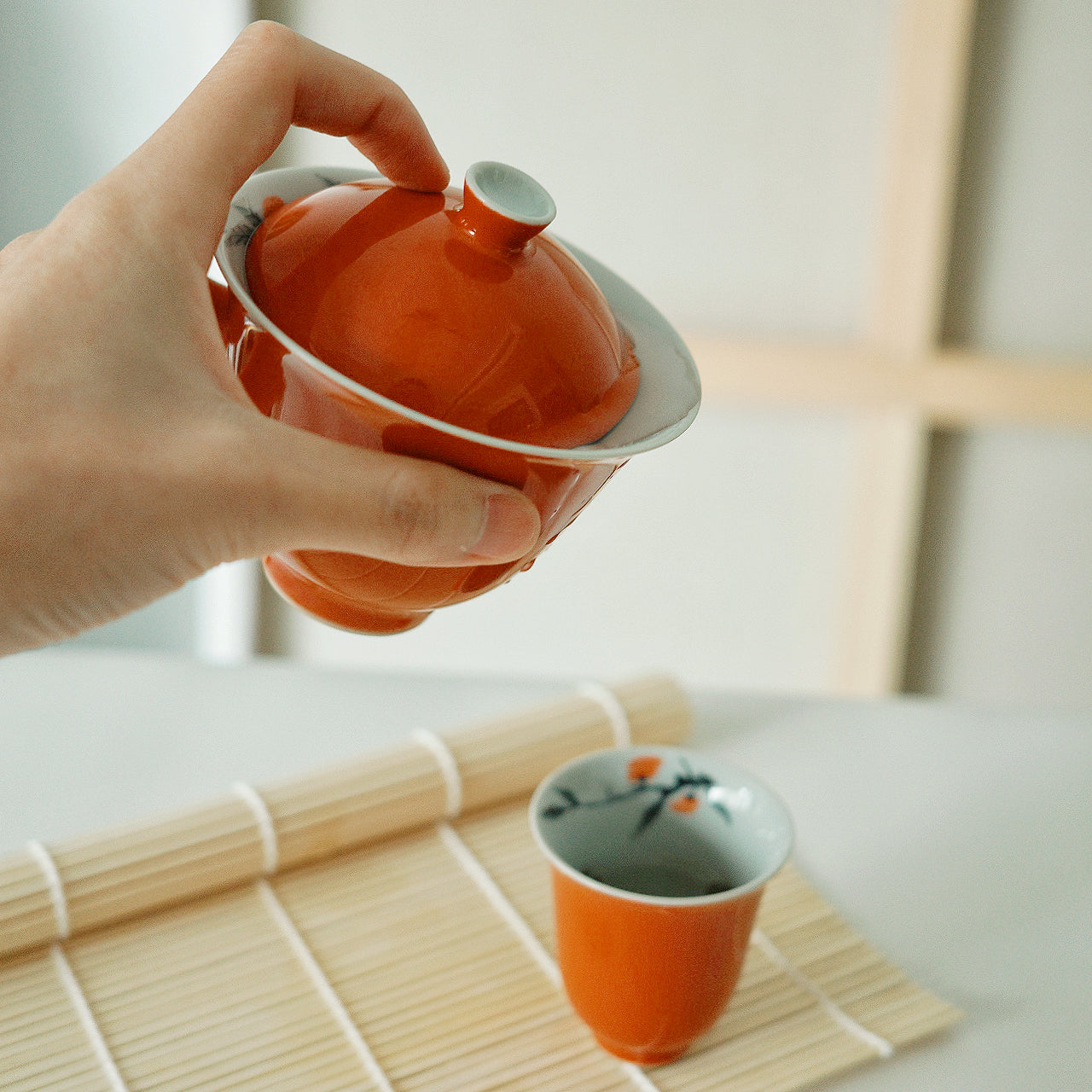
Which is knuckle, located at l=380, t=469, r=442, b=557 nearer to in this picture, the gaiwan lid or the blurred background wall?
the gaiwan lid

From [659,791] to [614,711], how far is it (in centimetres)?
17

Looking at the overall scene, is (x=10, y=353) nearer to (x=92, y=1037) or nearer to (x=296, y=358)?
(x=296, y=358)

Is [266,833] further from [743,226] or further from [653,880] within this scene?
[743,226]

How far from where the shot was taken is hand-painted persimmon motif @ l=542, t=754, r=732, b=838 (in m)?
0.52

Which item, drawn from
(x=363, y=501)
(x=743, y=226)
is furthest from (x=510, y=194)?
(x=743, y=226)

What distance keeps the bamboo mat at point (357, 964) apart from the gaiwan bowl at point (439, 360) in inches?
7.9

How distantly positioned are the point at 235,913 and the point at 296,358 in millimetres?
333

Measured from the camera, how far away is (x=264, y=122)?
0.40 metres

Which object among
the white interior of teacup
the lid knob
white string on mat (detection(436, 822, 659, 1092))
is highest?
the lid knob

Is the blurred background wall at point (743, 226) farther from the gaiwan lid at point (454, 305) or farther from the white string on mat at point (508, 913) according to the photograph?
the gaiwan lid at point (454, 305)

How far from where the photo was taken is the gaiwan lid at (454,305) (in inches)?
13.7

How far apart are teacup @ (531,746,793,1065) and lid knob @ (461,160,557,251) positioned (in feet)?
0.78

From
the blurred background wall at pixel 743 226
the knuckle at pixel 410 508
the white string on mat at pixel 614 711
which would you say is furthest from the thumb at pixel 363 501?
the blurred background wall at pixel 743 226

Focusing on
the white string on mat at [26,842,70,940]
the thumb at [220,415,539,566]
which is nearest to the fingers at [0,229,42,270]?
the thumb at [220,415,539,566]
